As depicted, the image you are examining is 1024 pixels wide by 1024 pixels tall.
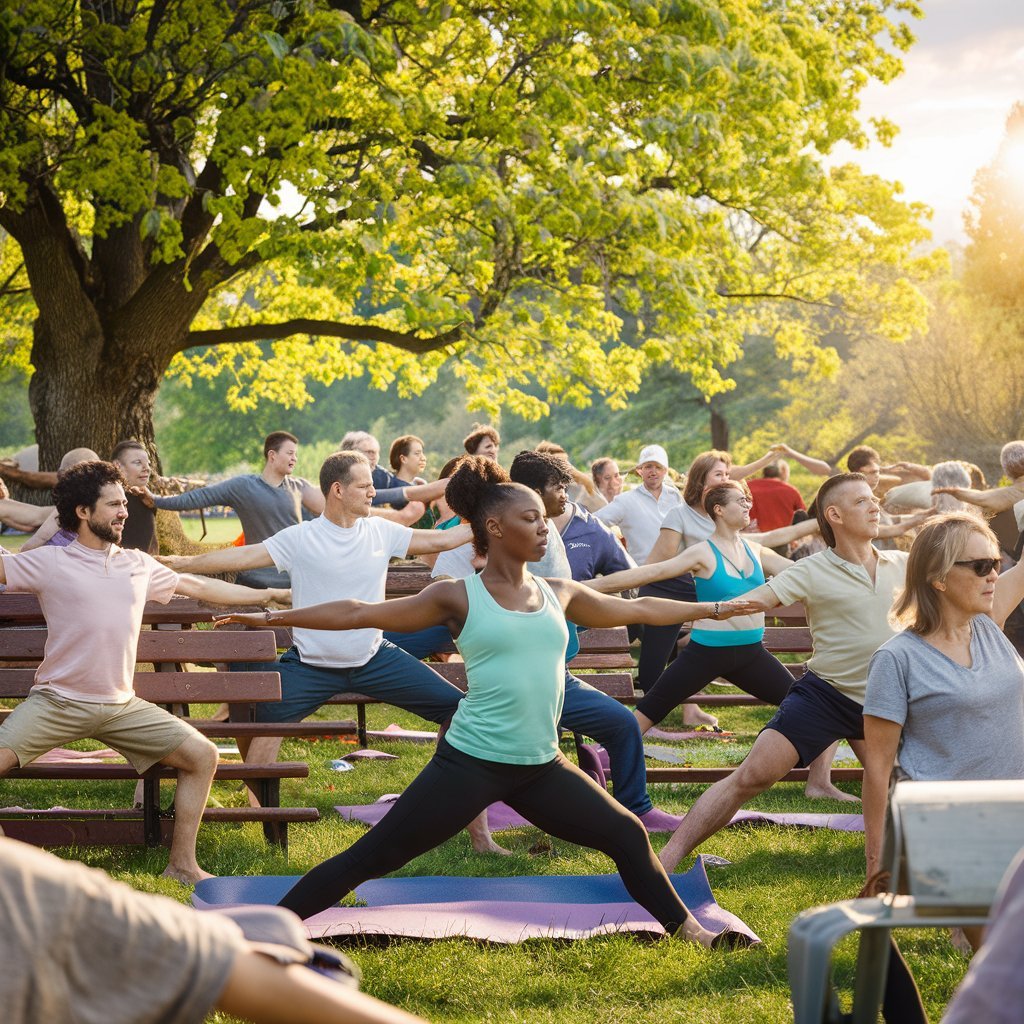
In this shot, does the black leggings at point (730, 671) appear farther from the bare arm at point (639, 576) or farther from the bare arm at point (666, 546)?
the bare arm at point (666, 546)

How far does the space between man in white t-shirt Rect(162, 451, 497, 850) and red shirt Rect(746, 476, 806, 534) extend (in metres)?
8.79

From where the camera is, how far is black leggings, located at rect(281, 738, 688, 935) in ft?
16.9

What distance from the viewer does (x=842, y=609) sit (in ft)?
21.0

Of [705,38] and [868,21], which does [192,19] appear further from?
[868,21]

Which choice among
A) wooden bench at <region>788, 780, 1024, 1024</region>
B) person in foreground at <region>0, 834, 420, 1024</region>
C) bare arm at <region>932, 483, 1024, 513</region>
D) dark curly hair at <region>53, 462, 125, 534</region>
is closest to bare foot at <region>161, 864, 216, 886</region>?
dark curly hair at <region>53, 462, 125, 534</region>

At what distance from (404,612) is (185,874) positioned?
2.33 m

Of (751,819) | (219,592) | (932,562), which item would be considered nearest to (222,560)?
(219,592)

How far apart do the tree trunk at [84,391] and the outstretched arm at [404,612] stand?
1145 cm

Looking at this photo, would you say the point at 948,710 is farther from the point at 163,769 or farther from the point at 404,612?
the point at 163,769

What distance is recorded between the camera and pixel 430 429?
96000 millimetres

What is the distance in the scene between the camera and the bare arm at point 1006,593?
527cm

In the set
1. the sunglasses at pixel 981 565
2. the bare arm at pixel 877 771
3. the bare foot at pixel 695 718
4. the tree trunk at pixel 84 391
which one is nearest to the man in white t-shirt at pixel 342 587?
the bare arm at pixel 877 771

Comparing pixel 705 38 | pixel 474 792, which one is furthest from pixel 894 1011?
pixel 705 38

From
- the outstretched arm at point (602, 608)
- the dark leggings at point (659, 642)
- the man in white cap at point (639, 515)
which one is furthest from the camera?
the man in white cap at point (639, 515)
